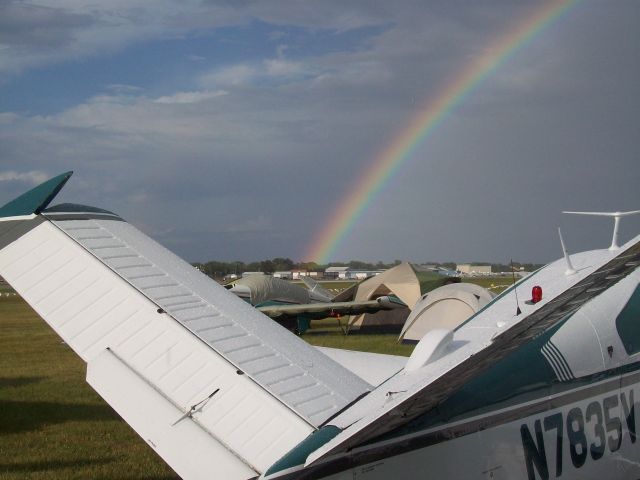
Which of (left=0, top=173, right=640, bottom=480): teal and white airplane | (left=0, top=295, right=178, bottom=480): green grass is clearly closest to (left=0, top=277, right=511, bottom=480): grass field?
(left=0, top=295, right=178, bottom=480): green grass

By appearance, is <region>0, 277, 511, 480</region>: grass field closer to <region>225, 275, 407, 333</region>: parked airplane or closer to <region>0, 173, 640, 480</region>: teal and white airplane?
<region>0, 173, 640, 480</region>: teal and white airplane

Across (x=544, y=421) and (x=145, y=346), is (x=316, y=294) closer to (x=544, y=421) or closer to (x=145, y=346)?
(x=544, y=421)

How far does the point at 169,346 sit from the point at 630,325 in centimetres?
336

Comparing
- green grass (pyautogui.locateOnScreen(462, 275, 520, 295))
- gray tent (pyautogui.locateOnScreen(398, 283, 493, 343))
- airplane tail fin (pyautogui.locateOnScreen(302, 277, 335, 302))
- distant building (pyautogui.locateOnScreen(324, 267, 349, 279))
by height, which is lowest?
distant building (pyautogui.locateOnScreen(324, 267, 349, 279))

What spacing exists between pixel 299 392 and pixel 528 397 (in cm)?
148

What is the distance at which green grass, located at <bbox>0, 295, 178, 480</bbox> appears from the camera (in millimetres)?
7898

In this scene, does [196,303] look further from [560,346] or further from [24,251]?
[560,346]

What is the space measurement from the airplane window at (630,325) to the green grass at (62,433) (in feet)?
15.1

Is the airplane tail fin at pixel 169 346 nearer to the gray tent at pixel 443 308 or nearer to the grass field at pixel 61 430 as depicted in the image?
the grass field at pixel 61 430

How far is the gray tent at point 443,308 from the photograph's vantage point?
18812 millimetres

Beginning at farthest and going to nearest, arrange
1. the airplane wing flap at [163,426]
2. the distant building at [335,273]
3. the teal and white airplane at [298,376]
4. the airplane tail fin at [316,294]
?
the distant building at [335,273]
the airplane tail fin at [316,294]
the airplane wing flap at [163,426]
the teal and white airplane at [298,376]

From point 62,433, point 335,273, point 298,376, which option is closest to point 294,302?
point 62,433

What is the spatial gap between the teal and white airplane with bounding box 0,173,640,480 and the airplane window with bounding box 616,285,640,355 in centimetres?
19

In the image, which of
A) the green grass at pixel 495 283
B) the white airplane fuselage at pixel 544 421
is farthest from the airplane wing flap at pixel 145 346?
the green grass at pixel 495 283
